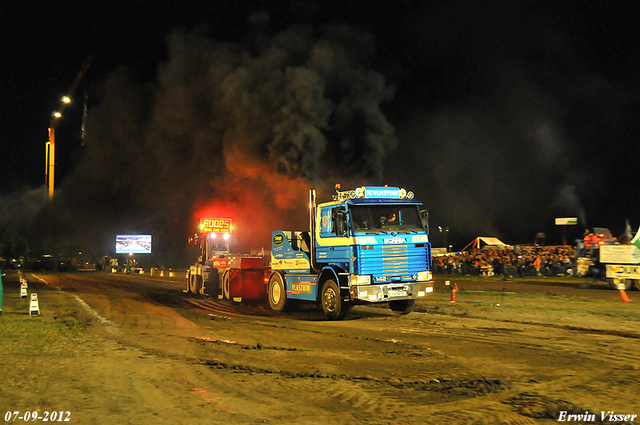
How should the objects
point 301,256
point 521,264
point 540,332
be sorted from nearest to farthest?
point 540,332
point 301,256
point 521,264

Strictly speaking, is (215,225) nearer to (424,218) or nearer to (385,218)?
(385,218)

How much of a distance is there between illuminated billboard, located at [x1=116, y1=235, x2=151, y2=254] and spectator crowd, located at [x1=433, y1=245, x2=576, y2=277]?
111 feet

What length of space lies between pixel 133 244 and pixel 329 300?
159 feet

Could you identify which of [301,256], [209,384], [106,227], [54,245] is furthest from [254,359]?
[106,227]

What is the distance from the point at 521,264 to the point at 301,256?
23.4 meters

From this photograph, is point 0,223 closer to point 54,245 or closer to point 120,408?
point 54,245

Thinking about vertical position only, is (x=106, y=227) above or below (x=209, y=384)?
above

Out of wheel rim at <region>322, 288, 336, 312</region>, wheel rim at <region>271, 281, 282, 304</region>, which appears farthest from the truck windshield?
wheel rim at <region>271, 281, 282, 304</region>

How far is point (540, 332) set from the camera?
35.9 ft

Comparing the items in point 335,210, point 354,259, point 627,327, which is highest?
point 335,210

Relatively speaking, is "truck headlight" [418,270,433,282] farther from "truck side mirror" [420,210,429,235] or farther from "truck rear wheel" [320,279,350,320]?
"truck rear wheel" [320,279,350,320]

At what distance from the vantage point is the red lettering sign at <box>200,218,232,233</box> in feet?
71.2

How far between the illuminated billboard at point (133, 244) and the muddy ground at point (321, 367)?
4424 centimetres

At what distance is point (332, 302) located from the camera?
516 inches
